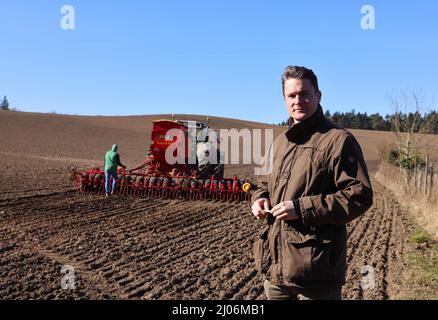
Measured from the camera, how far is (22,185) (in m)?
15.5

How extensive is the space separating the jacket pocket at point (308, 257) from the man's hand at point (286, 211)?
10 cm

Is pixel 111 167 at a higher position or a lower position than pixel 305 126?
lower

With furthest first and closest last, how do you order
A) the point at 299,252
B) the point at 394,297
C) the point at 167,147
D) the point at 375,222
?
the point at 167,147, the point at 375,222, the point at 394,297, the point at 299,252

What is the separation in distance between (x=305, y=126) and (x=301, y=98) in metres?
0.16

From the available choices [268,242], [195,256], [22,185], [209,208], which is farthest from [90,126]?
[268,242]

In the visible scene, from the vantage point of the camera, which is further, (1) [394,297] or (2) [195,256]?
(2) [195,256]

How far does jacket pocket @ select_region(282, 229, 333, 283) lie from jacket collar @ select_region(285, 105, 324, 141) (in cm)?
55

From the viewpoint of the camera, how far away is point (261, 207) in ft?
9.57

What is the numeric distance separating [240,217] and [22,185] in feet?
25.5

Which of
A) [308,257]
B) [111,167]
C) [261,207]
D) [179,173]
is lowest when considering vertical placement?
[179,173]

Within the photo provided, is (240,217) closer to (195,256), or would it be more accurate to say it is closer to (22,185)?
(195,256)

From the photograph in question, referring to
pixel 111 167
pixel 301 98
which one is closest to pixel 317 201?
pixel 301 98

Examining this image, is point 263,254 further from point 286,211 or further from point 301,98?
point 301,98

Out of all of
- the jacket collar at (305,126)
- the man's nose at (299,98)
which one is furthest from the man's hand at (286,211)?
the man's nose at (299,98)
